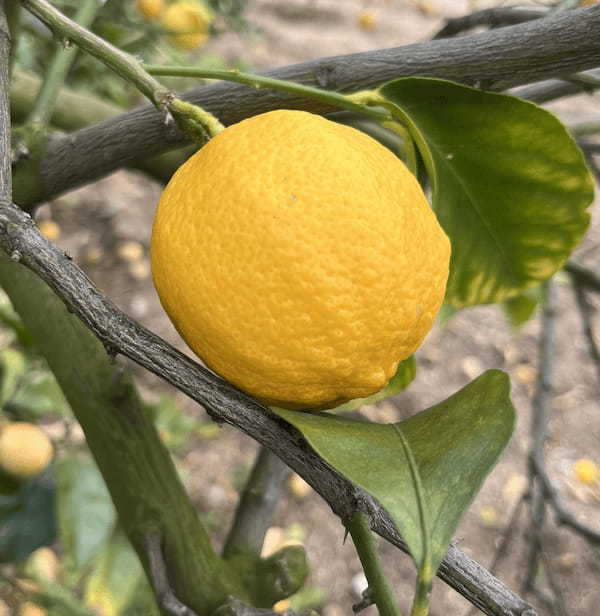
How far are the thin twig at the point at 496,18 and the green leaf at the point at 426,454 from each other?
1.79ft

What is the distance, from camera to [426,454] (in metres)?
0.37

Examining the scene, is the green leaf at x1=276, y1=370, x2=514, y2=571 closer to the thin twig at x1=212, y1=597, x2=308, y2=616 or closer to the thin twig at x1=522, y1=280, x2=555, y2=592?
the thin twig at x1=212, y1=597, x2=308, y2=616

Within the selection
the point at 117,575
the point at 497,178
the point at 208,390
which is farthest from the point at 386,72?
the point at 117,575

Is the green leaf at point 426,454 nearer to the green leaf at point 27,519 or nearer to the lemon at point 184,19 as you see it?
the green leaf at point 27,519

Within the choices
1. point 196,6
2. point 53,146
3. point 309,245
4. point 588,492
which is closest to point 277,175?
point 309,245

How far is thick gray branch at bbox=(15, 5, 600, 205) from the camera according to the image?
455 millimetres

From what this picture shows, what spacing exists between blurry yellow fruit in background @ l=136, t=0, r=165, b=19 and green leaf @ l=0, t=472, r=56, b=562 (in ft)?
3.72

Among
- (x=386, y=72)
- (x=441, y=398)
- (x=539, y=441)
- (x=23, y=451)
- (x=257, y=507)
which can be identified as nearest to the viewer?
(x=386, y=72)

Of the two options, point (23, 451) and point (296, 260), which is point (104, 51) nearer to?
point (296, 260)

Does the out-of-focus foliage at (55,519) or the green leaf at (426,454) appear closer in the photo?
the green leaf at (426,454)

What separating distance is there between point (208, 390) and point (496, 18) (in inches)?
27.5

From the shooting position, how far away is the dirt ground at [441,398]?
1716 mm

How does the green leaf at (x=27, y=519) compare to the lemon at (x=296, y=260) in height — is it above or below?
below

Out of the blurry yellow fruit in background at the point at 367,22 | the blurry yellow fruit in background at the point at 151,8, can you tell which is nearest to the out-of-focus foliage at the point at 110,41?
the blurry yellow fruit in background at the point at 151,8
